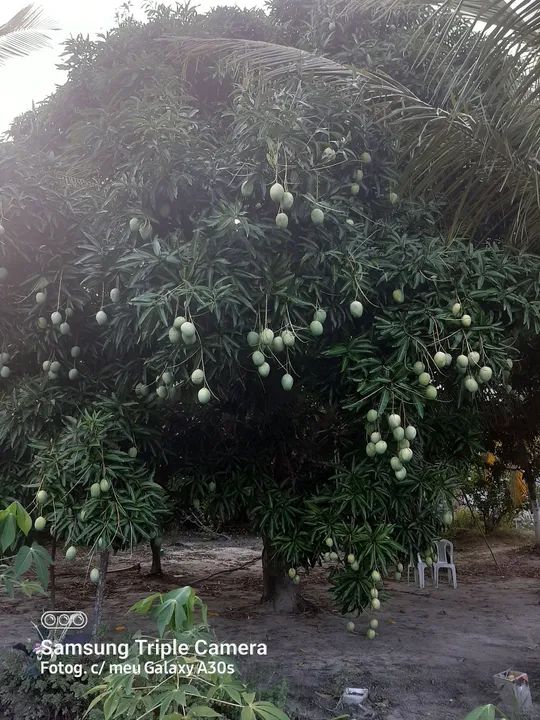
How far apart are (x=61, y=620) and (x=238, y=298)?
2.70m

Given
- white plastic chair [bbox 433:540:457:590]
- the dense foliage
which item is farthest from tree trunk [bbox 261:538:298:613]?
white plastic chair [bbox 433:540:457:590]

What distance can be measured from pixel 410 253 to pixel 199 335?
3.63 feet

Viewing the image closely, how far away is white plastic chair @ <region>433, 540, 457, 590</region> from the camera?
7199 millimetres

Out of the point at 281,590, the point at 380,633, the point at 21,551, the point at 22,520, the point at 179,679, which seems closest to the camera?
the point at 22,520

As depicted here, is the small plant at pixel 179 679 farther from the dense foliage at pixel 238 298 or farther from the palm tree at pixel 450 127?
the palm tree at pixel 450 127

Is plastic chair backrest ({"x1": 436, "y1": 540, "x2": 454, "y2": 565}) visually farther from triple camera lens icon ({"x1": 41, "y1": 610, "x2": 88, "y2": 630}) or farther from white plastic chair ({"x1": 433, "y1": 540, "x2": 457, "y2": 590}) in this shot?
triple camera lens icon ({"x1": 41, "y1": 610, "x2": 88, "y2": 630})

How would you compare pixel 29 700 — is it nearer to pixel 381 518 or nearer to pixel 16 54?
pixel 381 518

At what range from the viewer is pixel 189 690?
2133 millimetres

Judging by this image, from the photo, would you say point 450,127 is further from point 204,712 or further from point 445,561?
point 445,561

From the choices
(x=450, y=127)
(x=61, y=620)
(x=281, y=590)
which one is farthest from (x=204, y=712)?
(x=281, y=590)

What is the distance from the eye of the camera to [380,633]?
505 cm

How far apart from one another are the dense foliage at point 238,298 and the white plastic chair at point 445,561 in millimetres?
3703

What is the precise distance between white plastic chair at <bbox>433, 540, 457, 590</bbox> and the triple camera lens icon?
4.33m

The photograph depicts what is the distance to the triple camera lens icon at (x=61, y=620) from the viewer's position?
144 inches
